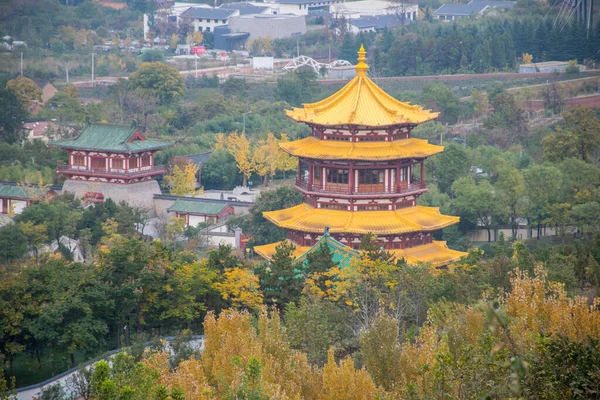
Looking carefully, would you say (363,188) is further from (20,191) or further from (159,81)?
(159,81)

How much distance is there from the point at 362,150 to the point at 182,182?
68.6 feet

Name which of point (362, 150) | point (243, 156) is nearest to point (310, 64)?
point (243, 156)

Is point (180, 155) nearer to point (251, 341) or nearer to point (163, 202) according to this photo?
point (163, 202)

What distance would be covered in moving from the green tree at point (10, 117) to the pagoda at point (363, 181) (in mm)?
30474

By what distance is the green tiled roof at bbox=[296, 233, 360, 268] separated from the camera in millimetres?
37969

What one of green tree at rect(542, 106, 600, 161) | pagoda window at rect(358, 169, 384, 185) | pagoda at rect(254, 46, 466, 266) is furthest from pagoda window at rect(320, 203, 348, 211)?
green tree at rect(542, 106, 600, 161)

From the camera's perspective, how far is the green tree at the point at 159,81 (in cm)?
8412

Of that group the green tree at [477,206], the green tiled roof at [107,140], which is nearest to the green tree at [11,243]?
the green tiled roof at [107,140]

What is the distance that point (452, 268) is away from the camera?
3762 centimetres

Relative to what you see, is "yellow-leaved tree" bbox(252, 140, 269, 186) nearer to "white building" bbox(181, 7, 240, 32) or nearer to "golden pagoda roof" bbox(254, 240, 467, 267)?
"golden pagoda roof" bbox(254, 240, 467, 267)

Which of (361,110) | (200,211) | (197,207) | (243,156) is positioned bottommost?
(200,211)

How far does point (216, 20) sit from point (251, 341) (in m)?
105

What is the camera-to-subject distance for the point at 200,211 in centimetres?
5681

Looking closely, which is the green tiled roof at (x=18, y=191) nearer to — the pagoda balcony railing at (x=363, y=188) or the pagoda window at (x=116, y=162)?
the pagoda window at (x=116, y=162)
